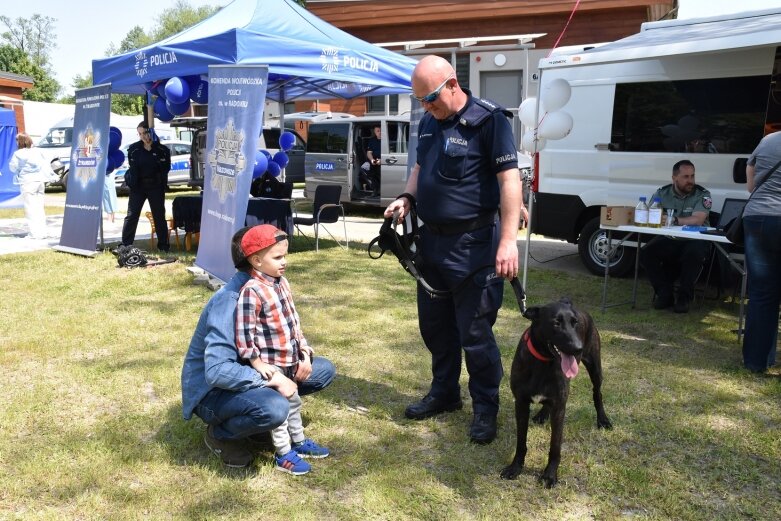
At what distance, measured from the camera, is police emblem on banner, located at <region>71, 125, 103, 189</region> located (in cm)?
851

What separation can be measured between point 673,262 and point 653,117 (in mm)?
1712

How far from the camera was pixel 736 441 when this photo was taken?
333 cm

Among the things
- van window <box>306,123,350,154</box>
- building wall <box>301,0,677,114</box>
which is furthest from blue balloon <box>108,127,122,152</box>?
building wall <box>301,0,677,114</box>

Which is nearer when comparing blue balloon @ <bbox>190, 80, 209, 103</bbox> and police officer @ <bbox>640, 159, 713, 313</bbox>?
police officer @ <bbox>640, 159, 713, 313</bbox>

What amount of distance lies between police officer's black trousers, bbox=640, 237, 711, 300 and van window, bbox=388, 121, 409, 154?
6593 mm

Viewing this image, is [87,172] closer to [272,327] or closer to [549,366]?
[272,327]

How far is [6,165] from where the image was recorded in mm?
15164

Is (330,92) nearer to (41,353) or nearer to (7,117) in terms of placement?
(41,353)

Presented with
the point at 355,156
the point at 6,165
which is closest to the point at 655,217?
the point at 355,156

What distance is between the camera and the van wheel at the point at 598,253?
A: 728 centimetres

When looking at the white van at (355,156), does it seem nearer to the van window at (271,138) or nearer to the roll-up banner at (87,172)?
the van window at (271,138)

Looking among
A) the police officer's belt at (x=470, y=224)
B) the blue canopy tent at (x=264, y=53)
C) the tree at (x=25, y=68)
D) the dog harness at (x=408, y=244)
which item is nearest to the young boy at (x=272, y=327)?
the dog harness at (x=408, y=244)

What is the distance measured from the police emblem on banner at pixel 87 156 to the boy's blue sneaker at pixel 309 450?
667cm

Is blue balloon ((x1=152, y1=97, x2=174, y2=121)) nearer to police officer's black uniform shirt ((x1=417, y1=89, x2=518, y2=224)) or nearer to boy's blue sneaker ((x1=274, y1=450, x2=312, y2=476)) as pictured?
police officer's black uniform shirt ((x1=417, y1=89, x2=518, y2=224))
